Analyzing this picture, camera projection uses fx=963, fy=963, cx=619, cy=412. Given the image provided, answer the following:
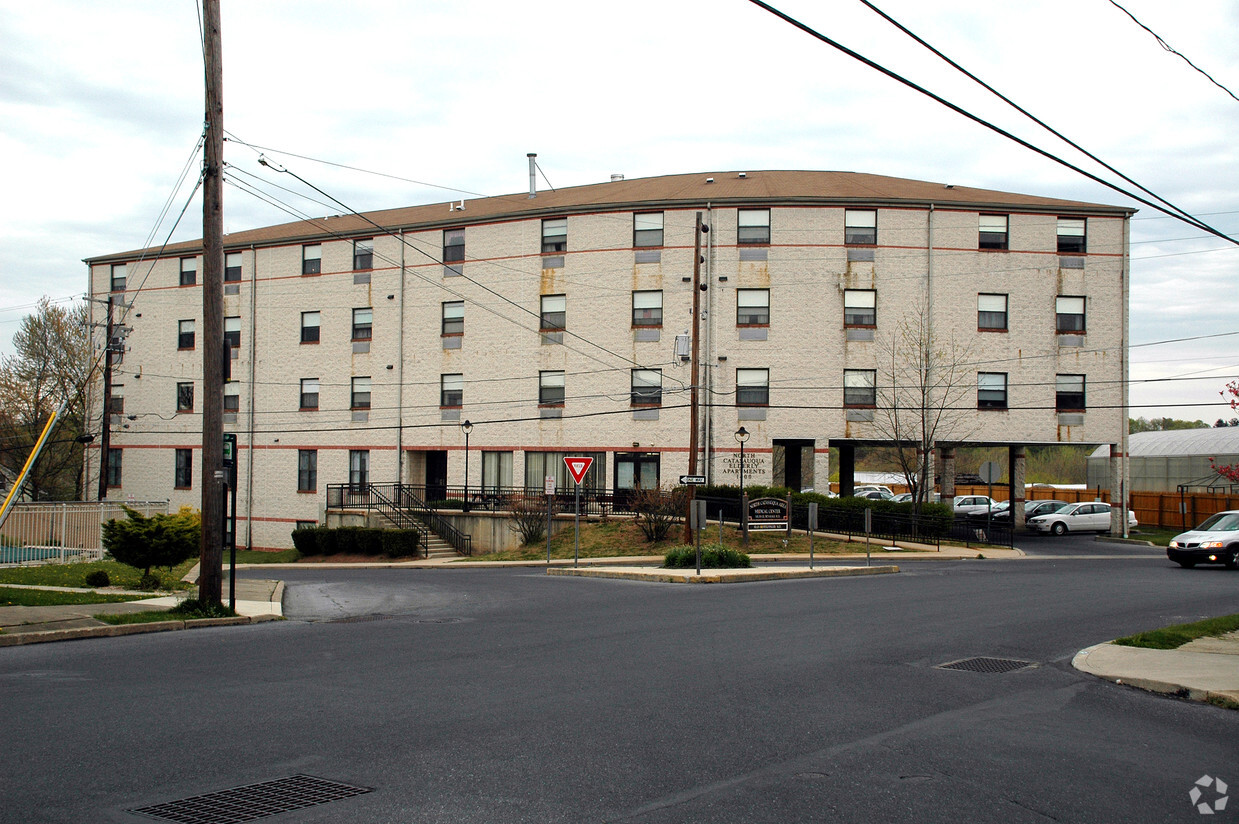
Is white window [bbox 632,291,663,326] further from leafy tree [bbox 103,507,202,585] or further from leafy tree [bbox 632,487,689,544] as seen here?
leafy tree [bbox 103,507,202,585]

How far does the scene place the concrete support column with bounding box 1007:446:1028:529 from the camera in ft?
144

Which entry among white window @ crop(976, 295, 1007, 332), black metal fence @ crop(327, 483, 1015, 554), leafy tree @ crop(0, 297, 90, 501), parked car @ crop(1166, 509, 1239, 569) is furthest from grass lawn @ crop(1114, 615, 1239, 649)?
leafy tree @ crop(0, 297, 90, 501)

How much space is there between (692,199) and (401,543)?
1839 centimetres

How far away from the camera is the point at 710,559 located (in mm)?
25109

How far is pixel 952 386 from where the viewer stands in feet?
131

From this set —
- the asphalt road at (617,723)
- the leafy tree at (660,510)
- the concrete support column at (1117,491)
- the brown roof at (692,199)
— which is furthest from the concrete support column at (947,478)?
the asphalt road at (617,723)

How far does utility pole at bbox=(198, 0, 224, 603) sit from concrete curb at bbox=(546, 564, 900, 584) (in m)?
10.1

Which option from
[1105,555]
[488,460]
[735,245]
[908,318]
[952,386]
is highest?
[735,245]

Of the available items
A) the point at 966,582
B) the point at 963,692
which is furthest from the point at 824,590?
the point at 963,692

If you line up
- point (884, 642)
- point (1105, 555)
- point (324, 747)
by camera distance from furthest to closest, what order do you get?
point (1105, 555), point (884, 642), point (324, 747)

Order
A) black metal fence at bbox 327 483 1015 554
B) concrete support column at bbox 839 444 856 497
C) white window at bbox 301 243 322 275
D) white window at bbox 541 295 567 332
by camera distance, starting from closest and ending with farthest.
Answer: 1. black metal fence at bbox 327 483 1015 554
2. white window at bbox 541 295 567 332
3. white window at bbox 301 243 322 275
4. concrete support column at bbox 839 444 856 497

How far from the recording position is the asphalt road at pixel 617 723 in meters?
5.67

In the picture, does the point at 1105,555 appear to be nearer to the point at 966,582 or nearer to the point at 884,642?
the point at 966,582

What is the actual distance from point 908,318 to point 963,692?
32453 millimetres
